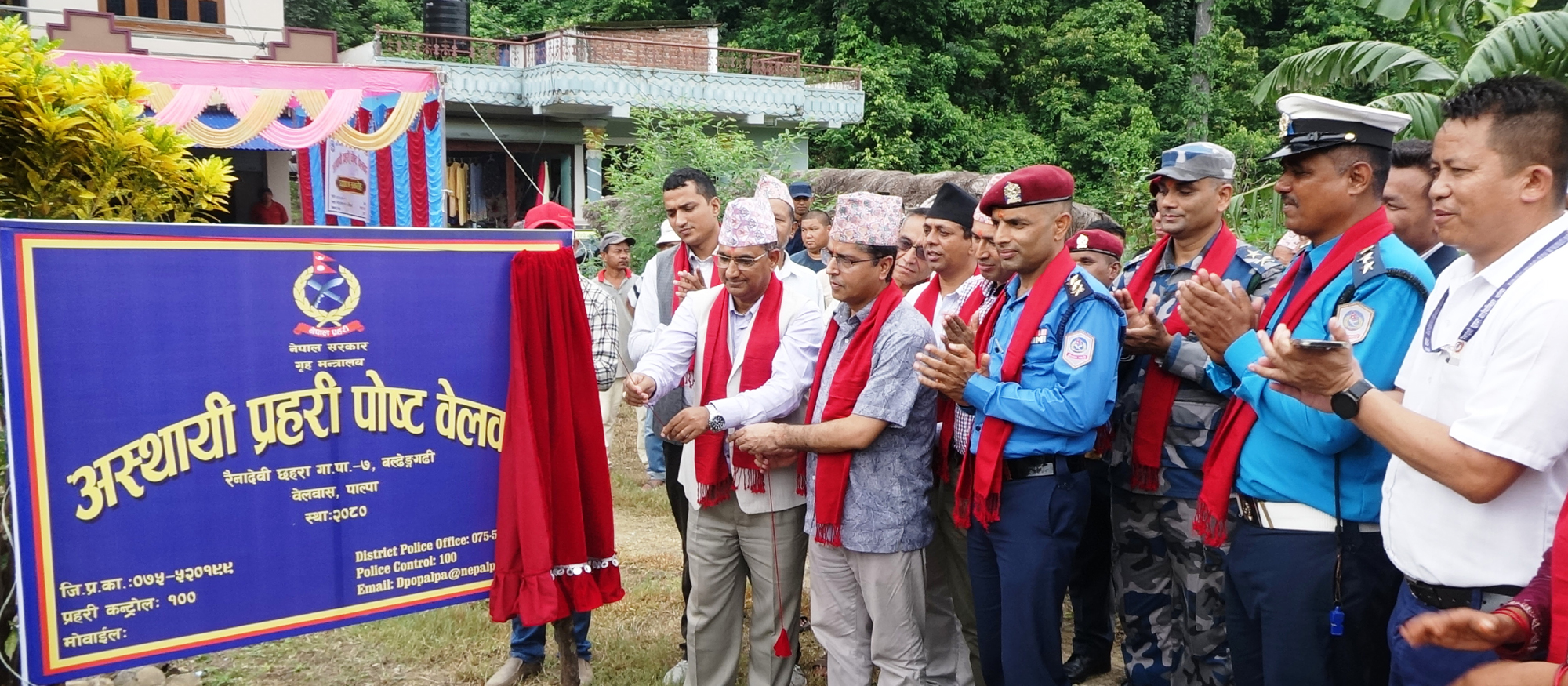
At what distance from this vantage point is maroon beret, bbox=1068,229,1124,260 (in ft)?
15.9

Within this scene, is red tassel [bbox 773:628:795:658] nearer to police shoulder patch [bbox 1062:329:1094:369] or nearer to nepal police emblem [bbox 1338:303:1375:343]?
police shoulder patch [bbox 1062:329:1094:369]

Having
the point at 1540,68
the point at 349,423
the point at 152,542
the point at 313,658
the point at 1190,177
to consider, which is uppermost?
the point at 1540,68

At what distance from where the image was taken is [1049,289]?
11.0 ft

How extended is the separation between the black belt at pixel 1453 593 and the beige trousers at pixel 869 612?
1.64 meters

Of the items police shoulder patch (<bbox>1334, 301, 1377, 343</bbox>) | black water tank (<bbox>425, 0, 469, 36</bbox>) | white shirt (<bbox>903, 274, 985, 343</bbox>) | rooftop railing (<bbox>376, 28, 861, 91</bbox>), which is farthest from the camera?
black water tank (<bbox>425, 0, 469, 36</bbox>)

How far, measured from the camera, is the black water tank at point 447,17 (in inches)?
868

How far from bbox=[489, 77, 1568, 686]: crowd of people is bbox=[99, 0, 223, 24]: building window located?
59.3 ft

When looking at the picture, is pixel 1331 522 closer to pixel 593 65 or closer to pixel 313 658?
pixel 313 658

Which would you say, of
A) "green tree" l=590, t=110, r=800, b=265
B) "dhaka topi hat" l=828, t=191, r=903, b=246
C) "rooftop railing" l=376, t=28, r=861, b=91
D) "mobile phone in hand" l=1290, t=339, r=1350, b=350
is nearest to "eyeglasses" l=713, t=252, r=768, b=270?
"dhaka topi hat" l=828, t=191, r=903, b=246

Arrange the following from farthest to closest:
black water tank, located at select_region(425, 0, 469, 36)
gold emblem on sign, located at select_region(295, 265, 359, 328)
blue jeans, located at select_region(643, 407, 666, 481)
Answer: black water tank, located at select_region(425, 0, 469, 36) < blue jeans, located at select_region(643, 407, 666, 481) < gold emblem on sign, located at select_region(295, 265, 359, 328)

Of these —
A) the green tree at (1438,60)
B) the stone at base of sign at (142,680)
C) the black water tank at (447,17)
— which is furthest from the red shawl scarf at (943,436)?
the black water tank at (447,17)

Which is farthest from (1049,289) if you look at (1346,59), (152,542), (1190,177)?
(1346,59)

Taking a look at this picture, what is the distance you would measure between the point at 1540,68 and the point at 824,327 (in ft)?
22.3

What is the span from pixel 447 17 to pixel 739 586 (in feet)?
68.4
